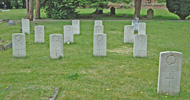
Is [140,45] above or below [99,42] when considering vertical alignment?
below

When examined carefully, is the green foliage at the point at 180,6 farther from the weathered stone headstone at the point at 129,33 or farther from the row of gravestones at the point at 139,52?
the weathered stone headstone at the point at 129,33

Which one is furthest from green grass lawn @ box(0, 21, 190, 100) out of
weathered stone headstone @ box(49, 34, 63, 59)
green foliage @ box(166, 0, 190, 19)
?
green foliage @ box(166, 0, 190, 19)

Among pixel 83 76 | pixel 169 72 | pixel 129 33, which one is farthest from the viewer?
pixel 129 33

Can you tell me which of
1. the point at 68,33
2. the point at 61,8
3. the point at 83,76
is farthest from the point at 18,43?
the point at 61,8

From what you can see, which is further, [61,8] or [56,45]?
[61,8]

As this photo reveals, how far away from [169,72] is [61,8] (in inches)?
1095

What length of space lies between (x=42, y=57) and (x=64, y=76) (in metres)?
3.14

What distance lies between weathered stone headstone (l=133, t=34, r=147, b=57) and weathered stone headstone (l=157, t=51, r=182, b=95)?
178 inches

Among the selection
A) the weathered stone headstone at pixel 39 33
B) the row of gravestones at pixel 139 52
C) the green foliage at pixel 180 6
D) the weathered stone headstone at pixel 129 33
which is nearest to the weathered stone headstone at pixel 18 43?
the row of gravestones at pixel 139 52

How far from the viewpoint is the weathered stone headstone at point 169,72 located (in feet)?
22.2

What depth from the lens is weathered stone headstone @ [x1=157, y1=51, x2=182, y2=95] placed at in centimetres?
677

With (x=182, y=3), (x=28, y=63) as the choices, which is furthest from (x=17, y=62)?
(x=182, y=3)

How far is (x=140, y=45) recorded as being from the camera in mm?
11508

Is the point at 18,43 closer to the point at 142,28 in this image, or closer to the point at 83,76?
the point at 83,76
